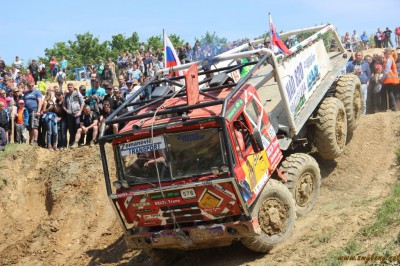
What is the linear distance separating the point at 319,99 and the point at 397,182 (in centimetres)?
231

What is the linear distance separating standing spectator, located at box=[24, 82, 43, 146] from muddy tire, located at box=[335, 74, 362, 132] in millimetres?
7572

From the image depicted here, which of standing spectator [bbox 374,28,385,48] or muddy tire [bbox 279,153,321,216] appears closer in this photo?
muddy tire [bbox 279,153,321,216]

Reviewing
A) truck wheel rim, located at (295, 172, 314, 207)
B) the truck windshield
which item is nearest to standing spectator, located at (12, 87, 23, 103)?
the truck windshield

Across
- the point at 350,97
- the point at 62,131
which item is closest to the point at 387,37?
the point at 350,97

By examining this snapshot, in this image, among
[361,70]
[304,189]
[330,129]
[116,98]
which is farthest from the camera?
[361,70]

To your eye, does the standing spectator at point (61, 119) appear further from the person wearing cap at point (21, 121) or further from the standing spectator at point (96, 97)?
the person wearing cap at point (21, 121)

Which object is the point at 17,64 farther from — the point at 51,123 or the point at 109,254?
the point at 109,254

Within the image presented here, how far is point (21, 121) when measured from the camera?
50.8ft

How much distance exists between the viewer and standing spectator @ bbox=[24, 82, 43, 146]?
15.5 metres

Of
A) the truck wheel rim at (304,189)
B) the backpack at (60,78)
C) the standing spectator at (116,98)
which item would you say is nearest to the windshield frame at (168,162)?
the truck wheel rim at (304,189)

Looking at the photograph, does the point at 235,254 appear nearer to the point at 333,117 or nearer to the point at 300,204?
the point at 300,204

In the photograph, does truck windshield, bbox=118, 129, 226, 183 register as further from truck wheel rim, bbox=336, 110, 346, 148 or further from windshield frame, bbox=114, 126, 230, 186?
truck wheel rim, bbox=336, 110, 346, 148

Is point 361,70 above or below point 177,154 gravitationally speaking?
below

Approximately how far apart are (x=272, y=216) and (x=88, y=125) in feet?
22.9
